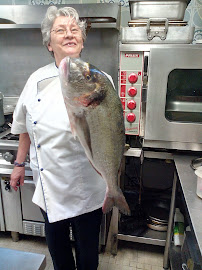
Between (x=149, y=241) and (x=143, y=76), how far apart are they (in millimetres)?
1191

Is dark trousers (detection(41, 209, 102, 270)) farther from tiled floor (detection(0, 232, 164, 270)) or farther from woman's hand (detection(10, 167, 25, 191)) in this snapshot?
tiled floor (detection(0, 232, 164, 270))

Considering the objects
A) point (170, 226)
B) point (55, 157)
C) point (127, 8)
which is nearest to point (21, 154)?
point (55, 157)

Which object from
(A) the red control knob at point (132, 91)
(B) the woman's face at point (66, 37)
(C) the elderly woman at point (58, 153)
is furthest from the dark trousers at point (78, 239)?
(B) the woman's face at point (66, 37)

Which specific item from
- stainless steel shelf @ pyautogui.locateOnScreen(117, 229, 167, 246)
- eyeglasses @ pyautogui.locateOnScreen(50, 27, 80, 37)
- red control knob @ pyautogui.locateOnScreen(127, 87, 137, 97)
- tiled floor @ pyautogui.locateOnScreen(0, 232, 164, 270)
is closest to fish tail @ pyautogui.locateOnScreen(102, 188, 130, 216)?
red control knob @ pyautogui.locateOnScreen(127, 87, 137, 97)

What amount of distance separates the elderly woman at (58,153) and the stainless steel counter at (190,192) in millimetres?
426

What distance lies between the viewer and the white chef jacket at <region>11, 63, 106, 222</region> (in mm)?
1166

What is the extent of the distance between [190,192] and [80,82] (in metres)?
0.78

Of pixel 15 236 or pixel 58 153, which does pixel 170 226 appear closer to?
pixel 58 153

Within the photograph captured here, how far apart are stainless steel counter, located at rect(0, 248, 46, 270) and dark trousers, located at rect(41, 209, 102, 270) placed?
0.53 m

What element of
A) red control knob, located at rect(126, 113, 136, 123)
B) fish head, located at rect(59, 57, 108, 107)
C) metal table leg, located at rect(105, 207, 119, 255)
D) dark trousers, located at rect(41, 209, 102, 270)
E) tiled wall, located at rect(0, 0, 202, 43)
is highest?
tiled wall, located at rect(0, 0, 202, 43)

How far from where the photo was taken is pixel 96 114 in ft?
2.72

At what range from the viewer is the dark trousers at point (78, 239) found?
4.37 ft

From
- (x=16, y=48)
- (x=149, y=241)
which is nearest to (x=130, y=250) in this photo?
(x=149, y=241)

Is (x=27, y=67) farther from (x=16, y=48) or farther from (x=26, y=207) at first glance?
(x=26, y=207)
